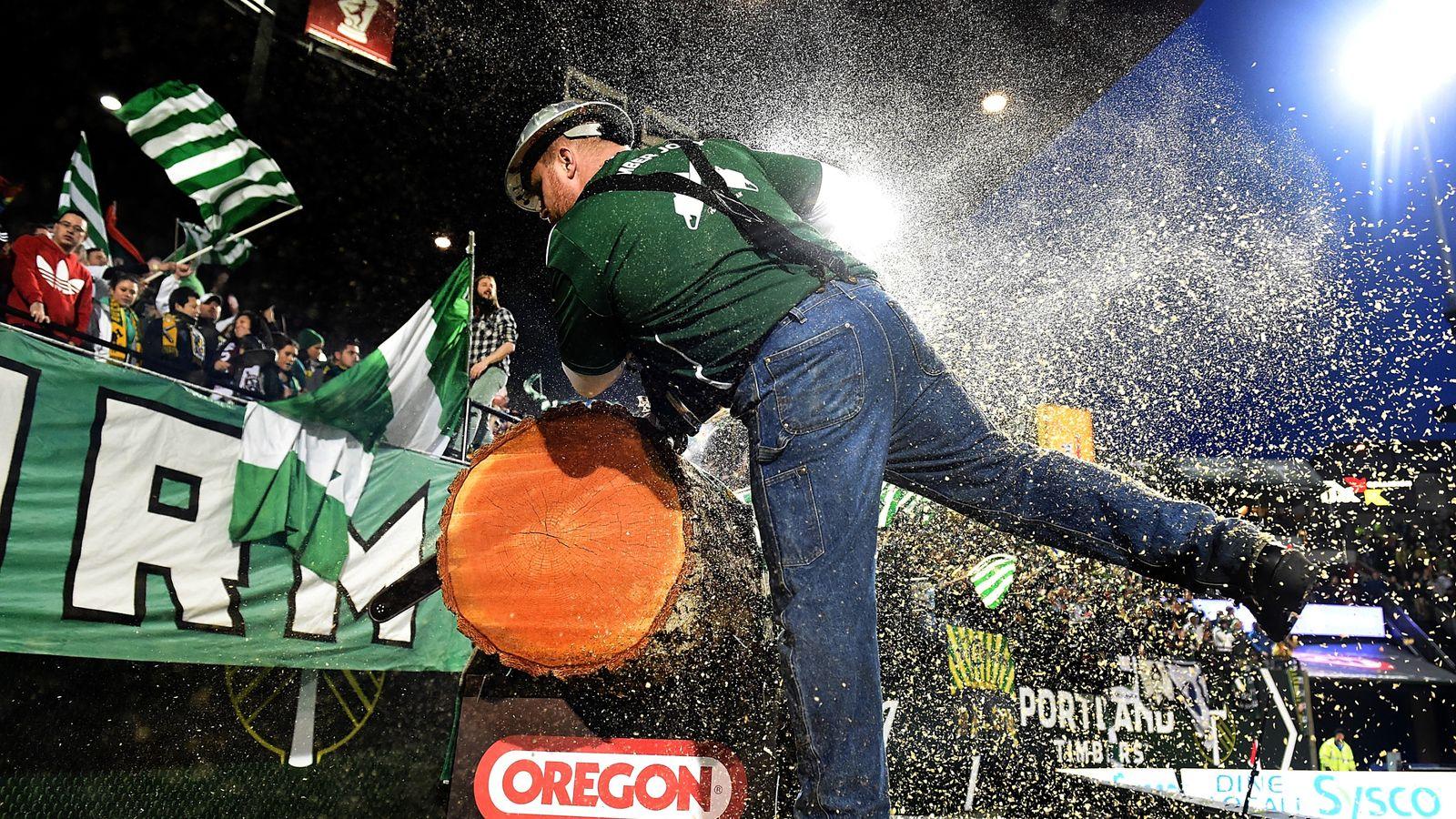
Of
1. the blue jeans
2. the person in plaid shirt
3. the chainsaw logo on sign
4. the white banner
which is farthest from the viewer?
the person in plaid shirt

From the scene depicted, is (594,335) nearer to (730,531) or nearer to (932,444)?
(730,531)

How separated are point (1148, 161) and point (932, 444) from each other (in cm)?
502

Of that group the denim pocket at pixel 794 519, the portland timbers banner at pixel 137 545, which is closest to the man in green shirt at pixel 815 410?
the denim pocket at pixel 794 519

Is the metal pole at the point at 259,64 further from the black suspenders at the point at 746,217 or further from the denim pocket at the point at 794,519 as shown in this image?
the denim pocket at the point at 794,519

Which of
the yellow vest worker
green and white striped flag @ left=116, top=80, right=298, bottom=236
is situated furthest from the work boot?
the yellow vest worker

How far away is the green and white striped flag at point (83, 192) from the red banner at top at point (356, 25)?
2483 mm

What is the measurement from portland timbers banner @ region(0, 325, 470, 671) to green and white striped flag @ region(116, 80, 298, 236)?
2.96 meters

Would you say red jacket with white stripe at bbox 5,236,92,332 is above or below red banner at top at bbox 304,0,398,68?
below

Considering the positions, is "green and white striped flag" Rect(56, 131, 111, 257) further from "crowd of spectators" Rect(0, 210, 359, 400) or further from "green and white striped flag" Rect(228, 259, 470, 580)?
"green and white striped flag" Rect(228, 259, 470, 580)

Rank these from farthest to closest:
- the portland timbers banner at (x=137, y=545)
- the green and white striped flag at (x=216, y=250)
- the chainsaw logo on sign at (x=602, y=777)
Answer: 1. the green and white striped flag at (x=216, y=250)
2. the portland timbers banner at (x=137, y=545)
3. the chainsaw logo on sign at (x=602, y=777)

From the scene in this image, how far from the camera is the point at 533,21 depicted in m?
5.96

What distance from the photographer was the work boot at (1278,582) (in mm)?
1418

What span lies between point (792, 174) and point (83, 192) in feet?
21.2

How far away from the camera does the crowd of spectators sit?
14.8ft
